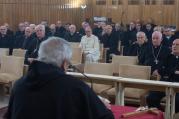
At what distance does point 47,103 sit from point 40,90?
0.09 metres

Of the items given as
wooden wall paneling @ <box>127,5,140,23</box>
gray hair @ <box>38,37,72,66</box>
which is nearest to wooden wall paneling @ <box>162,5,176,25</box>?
wooden wall paneling @ <box>127,5,140,23</box>

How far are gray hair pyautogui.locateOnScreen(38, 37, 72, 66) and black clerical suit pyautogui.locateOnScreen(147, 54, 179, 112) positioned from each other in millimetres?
3717

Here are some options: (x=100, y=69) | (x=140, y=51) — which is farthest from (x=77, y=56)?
(x=100, y=69)

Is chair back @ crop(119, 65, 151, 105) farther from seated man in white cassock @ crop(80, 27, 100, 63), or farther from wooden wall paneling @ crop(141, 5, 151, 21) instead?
wooden wall paneling @ crop(141, 5, 151, 21)

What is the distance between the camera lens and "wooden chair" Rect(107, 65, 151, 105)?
6055mm

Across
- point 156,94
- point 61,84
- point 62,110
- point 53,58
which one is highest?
point 53,58

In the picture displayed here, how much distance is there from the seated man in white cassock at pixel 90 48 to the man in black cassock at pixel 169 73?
363cm

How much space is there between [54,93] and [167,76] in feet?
14.5

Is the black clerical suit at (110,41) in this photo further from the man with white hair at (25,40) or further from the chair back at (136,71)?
the chair back at (136,71)

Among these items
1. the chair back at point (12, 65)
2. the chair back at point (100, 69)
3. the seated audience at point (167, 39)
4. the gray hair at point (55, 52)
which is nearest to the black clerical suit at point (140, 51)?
the seated audience at point (167, 39)

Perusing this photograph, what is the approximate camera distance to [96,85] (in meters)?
6.57

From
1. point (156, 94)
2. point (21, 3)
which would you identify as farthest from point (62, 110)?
point (21, 3)

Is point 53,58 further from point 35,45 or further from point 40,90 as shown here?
point 35,45

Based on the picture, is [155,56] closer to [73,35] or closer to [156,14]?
[73,35]
